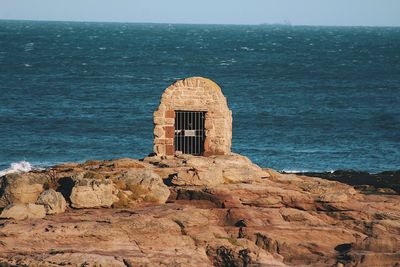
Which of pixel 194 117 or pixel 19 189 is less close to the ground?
pixel 194 117

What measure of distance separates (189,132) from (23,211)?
998cm

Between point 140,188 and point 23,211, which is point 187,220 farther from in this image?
point 23,211

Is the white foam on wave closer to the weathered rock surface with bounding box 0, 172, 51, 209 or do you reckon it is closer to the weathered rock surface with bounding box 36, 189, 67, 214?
the weathered rock surface with bounding box 0, 172, 51, 209

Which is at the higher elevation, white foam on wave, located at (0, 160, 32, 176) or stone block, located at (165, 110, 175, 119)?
stone block, located at (165, 110, 175, 119)

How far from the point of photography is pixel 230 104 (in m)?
88.1

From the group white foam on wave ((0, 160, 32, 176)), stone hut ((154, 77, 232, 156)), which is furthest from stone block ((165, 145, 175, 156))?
white foam on wave ((0, 160, 32, 176))

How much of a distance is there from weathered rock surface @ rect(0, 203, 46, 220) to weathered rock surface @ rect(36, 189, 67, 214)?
1.04 ft

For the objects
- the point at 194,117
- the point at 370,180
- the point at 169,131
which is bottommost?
the point at 370,180

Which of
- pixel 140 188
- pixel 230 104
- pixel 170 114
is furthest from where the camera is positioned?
pixel 230 104

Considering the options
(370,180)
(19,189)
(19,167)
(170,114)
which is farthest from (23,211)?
(19,167)

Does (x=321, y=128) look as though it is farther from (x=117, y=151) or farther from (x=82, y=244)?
(x=82, y=244)

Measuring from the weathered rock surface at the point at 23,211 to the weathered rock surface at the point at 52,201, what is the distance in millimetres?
316

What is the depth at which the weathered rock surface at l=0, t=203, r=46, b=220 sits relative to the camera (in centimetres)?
2786

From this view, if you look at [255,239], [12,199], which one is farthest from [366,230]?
[12,199]
